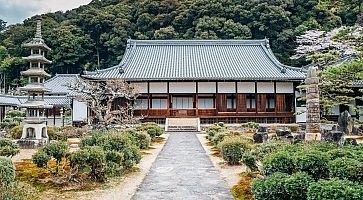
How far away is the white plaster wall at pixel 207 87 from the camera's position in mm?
34312

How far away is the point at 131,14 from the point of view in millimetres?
76812

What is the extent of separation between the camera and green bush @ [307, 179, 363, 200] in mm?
5133

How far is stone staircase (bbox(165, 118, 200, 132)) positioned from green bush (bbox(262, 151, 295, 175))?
23.0 m

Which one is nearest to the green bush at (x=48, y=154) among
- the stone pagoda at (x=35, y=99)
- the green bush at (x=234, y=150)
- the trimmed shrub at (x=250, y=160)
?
the trimmed shrub at (x=250, y=160)

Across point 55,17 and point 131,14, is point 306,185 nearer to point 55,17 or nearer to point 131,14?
point 131,14

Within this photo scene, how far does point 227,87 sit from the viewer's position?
3425cm

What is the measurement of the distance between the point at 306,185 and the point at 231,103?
28461 mm

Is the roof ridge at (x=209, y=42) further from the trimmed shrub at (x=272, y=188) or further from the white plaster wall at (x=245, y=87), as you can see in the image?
the trimmed shrub at (x=272, y=188)

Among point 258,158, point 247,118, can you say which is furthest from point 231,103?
point 258,158

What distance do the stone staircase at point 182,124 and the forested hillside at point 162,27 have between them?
102 ft

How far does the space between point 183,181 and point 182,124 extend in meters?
21.5

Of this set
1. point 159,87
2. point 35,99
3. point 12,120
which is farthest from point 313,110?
point 12,120

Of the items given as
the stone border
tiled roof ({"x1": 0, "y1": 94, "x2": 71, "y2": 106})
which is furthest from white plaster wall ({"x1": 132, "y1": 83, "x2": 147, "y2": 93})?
the stone border

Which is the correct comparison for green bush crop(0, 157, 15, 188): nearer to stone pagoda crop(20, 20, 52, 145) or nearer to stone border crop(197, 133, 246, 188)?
stone border crop(197, 133, 246, 188)
